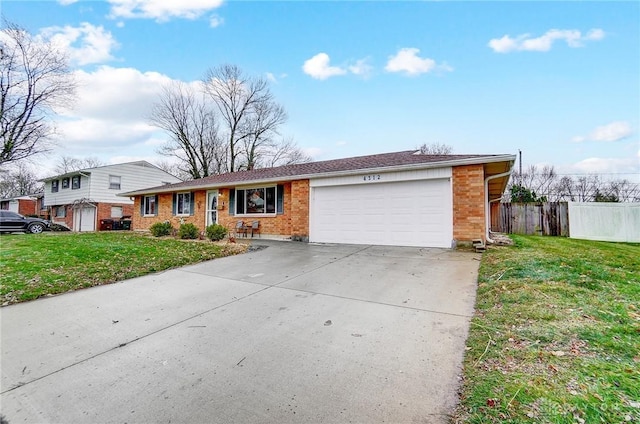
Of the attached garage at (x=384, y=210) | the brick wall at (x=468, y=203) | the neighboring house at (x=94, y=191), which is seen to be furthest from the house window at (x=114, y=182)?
the brick wall at (x=468, y=203)

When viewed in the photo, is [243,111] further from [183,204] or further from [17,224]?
[17,224]

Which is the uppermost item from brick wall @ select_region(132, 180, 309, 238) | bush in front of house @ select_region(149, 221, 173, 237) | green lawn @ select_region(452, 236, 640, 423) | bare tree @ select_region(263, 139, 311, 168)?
bare tree @ select_region(263, 139, 311, 168)

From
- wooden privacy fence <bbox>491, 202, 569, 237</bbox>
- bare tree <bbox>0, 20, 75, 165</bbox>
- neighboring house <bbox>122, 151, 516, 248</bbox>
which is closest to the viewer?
neighboring house <bbox>122, 151, 516, 248</bbox>

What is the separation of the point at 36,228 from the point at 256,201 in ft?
53.2

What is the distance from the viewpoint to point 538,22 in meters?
8.03

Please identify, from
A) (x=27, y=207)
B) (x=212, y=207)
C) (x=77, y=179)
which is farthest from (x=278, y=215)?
(x=27, y=207)

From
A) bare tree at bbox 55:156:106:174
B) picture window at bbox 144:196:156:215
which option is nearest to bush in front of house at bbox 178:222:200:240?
picture window at bbox 144:196:156:215

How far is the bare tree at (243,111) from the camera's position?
1066 inches

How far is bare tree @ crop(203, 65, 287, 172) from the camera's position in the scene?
27.1 meters

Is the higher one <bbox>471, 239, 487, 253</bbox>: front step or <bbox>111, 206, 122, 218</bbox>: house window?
<bbox>111, 206, 122, 218</bbox>: house window

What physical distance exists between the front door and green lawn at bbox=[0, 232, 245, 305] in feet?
16.0

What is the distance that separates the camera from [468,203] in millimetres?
7906

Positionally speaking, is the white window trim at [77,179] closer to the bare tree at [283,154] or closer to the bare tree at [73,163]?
the bare tree at [283,154]

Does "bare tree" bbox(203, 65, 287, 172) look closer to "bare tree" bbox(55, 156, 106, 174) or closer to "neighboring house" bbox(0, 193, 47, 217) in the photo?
Answer: "neighboring house" bbox(0, 193, 47, 217)
